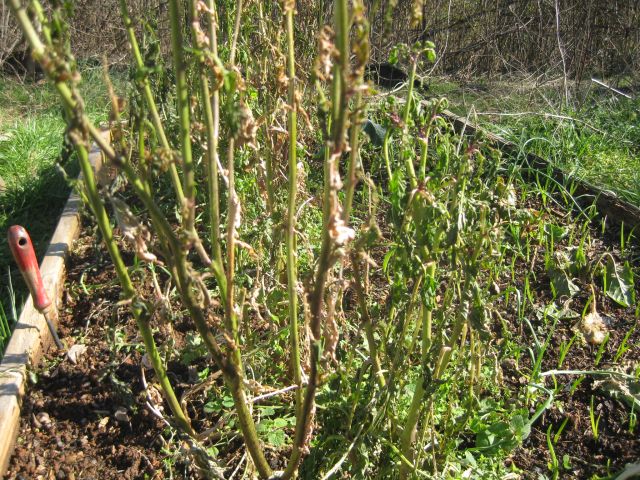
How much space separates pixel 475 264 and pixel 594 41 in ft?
22.9

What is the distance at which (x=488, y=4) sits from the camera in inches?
322

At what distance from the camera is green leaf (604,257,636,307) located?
2.54 meters

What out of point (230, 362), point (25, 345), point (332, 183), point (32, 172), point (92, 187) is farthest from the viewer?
point (32, 172)

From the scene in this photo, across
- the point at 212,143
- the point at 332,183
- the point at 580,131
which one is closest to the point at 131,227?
the point at 212,143

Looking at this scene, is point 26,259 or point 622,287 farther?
point 622,287

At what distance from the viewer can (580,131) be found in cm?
431

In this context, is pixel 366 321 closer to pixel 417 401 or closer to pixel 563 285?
pixel 417 401

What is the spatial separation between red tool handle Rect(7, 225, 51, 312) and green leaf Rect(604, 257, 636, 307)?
2349mm

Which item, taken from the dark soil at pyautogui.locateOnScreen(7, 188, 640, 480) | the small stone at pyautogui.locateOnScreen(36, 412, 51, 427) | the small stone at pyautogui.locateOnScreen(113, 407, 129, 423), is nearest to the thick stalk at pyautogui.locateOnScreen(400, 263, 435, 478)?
the dark soil at pyautogui.locateOnScreen(7, 188, 640, 480)

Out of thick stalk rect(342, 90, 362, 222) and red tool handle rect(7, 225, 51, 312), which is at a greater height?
thick stalk rect(342, 90, 362, 222)

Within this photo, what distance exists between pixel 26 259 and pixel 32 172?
2.42m

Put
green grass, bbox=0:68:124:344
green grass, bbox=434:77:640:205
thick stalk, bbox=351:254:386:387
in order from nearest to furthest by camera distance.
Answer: thick stalk, bbox=351:254:386:387, green grass, bbox=0:68:124:344, green grass, bbox=434:77:640:205

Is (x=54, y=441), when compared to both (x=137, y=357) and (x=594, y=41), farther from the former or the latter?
(x=594, y=41)

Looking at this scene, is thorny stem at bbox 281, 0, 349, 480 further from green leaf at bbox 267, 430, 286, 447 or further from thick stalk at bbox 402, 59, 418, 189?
green leaf at bbox 267, 430, 286, 447
